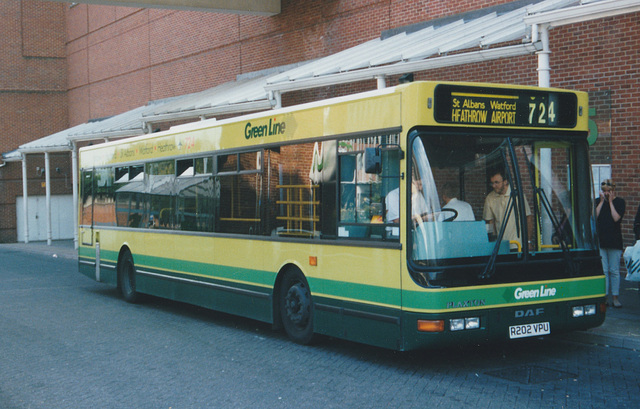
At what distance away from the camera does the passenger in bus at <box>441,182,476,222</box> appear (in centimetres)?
728

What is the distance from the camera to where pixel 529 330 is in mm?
7648

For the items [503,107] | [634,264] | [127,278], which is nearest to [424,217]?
[503,107]

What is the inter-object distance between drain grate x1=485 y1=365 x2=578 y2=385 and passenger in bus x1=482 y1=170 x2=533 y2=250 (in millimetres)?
1161

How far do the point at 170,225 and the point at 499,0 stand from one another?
7.88 metres

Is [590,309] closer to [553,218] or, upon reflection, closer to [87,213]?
[553,218]

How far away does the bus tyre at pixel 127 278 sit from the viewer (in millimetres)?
13953

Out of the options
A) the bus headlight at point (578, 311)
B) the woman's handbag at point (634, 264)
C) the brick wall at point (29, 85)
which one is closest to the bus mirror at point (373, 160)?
the bus headlight at point (578, 311)

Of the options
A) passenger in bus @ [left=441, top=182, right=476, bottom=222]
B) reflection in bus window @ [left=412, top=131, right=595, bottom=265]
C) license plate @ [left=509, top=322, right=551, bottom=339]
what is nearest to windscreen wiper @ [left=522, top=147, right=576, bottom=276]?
reflection in bus window @ [left=412, top=131, right=595, bottom=265]

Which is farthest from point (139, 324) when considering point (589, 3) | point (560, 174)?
point (589, 3)

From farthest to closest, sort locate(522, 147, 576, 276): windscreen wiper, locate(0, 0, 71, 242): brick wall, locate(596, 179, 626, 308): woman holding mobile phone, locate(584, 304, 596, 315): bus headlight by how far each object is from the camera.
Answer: locate(0, 0, 71, 242): brick wall
locate(596, 179, 626, 308): woman holding mobile phone
locate(584, 304, 596, 315): bus headlight
locate(522, 147, 576, 276): windscreen wiper

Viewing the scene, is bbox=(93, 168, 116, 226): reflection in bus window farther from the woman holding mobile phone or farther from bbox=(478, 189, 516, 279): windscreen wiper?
bbox=(478, 189, 516, 279): windscreen wiper

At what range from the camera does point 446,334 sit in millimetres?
7227

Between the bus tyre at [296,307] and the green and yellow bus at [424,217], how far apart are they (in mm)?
20

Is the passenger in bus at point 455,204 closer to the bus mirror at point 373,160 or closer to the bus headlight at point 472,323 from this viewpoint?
the bus mirror at point 373,160
